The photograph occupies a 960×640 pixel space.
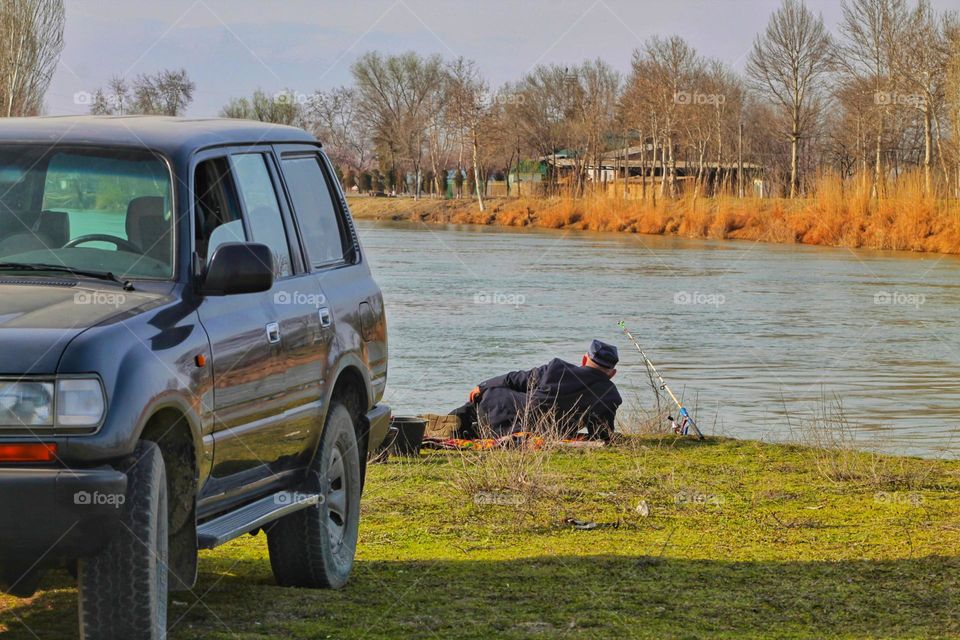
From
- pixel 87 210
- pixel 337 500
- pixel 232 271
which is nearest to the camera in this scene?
pixel 232 271

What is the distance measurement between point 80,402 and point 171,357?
1.67 ft

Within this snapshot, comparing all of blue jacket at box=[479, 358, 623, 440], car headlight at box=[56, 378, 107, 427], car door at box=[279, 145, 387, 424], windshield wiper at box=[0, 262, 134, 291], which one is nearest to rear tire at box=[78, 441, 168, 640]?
car headlight at box=[56, 378, 107, 427]

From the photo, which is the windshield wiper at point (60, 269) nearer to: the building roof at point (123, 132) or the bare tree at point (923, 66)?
the building roof at point (123, 132)

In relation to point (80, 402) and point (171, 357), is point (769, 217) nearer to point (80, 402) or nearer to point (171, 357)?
point (171, 357)

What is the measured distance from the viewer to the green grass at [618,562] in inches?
233

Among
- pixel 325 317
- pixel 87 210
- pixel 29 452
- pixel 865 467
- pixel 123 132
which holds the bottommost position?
pixel 865 467

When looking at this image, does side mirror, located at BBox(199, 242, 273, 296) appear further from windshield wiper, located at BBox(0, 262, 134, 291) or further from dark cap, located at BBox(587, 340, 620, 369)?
dark cap, located at BBox(587, 340, 620, 369)

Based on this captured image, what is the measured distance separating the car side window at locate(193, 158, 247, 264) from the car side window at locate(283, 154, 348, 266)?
75cm

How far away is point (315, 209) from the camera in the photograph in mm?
7027

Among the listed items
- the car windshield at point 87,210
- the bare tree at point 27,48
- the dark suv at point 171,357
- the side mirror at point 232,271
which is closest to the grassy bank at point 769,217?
the bare tree at point 27,48

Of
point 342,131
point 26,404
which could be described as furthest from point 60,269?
point 342,131

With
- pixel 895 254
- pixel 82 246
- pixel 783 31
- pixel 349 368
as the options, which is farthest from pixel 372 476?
pixel 783 31

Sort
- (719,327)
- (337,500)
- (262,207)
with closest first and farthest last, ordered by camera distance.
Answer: (262,207)
(337,500)
(719,327)

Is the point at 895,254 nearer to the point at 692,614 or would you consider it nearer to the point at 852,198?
the point at 852,198
